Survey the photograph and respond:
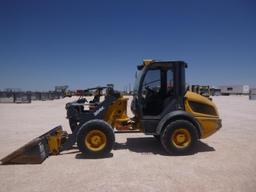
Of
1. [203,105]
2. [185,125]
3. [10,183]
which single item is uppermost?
[203,105]

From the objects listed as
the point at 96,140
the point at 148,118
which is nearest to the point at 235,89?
the point at 148,118

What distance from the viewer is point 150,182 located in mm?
5180

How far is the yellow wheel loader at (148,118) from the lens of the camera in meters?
7.06

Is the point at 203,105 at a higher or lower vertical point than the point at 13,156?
higher

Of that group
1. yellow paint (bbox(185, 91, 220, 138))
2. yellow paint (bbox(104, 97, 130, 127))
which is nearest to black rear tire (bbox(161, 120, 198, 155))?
yellow paint (bbox(185, 91, 220, 138))

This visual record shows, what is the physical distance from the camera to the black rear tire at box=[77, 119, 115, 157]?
7.00 meters

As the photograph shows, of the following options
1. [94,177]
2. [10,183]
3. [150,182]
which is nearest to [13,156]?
[10,183]

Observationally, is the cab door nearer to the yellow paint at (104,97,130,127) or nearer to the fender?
the fender

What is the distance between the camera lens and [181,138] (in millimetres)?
7371

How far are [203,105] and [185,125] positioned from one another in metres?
0.92

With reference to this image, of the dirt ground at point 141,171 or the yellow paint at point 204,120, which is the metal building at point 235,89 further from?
the yellow paint at point 204,120

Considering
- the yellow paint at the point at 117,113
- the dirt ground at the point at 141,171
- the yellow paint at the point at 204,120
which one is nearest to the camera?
the dirt ground at the point at 141,171

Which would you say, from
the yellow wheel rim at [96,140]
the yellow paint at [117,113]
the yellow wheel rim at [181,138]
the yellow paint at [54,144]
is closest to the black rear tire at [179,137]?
the yellow wheel rim at [181,138]

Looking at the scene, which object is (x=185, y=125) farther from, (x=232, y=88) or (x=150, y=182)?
(x=232, y=88)
